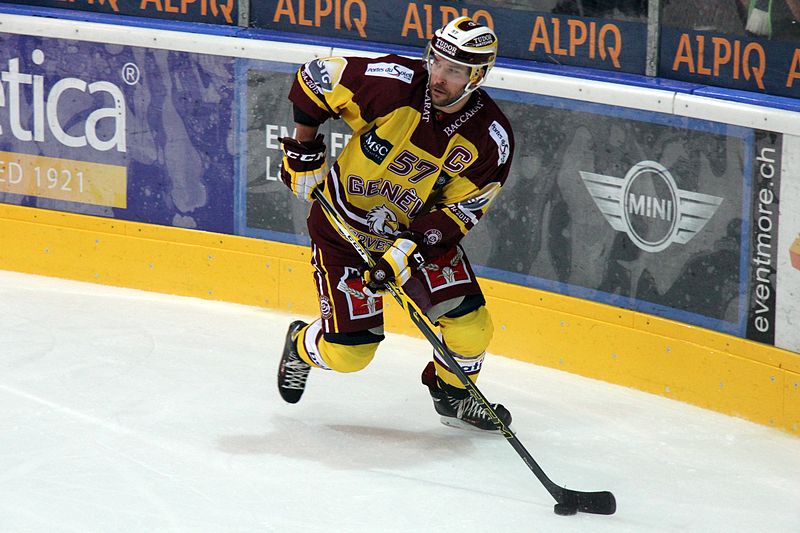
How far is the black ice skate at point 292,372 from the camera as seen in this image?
166 inches

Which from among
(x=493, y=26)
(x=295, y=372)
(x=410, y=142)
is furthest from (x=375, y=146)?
(x=493, y=26)

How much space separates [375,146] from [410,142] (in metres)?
Result: 0.10

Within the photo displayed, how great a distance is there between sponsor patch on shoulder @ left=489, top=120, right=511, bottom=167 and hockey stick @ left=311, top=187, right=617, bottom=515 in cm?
47

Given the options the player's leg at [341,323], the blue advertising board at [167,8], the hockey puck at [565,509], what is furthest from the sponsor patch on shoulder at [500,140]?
the blue advertising board at [167,8]

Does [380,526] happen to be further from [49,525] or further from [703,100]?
[703,100]

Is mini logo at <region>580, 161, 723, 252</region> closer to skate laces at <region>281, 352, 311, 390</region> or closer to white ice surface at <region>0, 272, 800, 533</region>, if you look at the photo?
white ice surface at <region>0, 272, 800, 533</region>

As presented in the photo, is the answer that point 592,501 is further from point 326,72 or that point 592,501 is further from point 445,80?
point 326,72

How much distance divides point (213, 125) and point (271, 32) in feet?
1.38

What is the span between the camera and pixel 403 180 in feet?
12.8

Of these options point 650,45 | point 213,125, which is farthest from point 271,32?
point 650,45

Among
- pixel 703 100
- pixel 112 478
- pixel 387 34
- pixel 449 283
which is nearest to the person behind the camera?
pixel 112 478

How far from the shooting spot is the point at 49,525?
345 centimetres

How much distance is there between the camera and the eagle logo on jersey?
3.99m

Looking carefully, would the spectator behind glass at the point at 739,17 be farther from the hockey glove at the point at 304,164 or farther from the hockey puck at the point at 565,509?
the hockey puck at the point at 565,509
